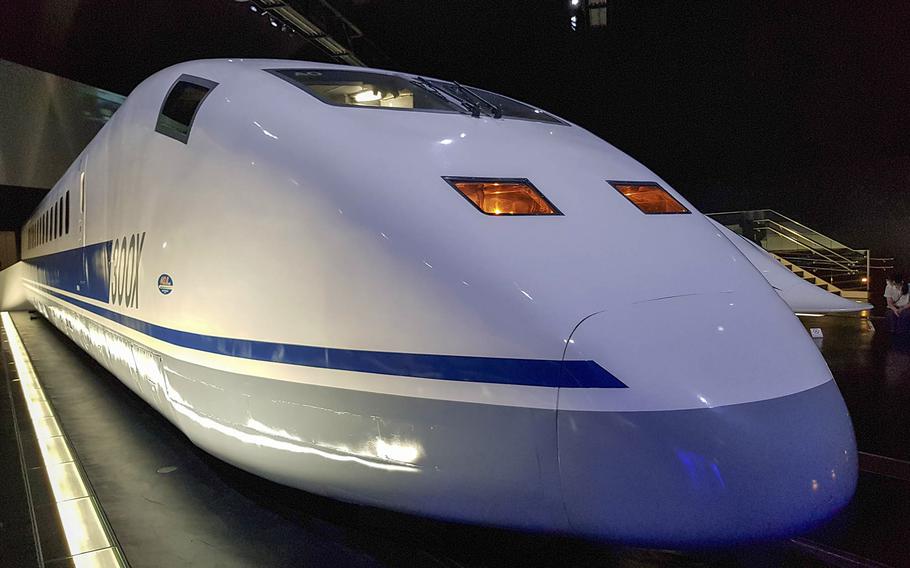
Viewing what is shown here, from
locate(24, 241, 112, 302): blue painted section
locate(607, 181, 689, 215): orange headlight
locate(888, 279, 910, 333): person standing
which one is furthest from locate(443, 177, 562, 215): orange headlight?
locate(888, 279, 910, 333): person standing

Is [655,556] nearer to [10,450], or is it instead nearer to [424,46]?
[10,450]

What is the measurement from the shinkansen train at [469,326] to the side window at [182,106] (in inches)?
1.1

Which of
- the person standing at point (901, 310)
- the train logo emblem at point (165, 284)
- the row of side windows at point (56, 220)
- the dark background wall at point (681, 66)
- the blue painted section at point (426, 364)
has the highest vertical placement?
the dark background wall at point (681, 66)

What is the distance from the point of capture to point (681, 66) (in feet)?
35.4

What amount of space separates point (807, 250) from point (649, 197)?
11.6 m

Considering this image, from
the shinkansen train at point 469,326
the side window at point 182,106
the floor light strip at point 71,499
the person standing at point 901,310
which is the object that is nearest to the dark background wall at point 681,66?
the person standing at point 901,310

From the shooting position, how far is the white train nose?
67.3 inches

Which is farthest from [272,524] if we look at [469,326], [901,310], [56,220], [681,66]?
[681,66]

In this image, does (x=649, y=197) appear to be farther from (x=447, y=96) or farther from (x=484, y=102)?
(x=447, y=96)

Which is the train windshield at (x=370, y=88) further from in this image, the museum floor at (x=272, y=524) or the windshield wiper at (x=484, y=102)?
the museum floor at (x=272, y=524)

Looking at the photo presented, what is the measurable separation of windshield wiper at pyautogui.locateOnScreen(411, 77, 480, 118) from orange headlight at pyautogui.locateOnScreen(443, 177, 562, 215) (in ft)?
2.04

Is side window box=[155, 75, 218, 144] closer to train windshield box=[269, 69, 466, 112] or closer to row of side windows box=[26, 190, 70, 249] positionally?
train windshield box=[269, 69, 466, 112]

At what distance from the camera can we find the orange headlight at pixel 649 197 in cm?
246

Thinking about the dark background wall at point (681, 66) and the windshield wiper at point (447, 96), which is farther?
the dark background wall at point (681, 66)
